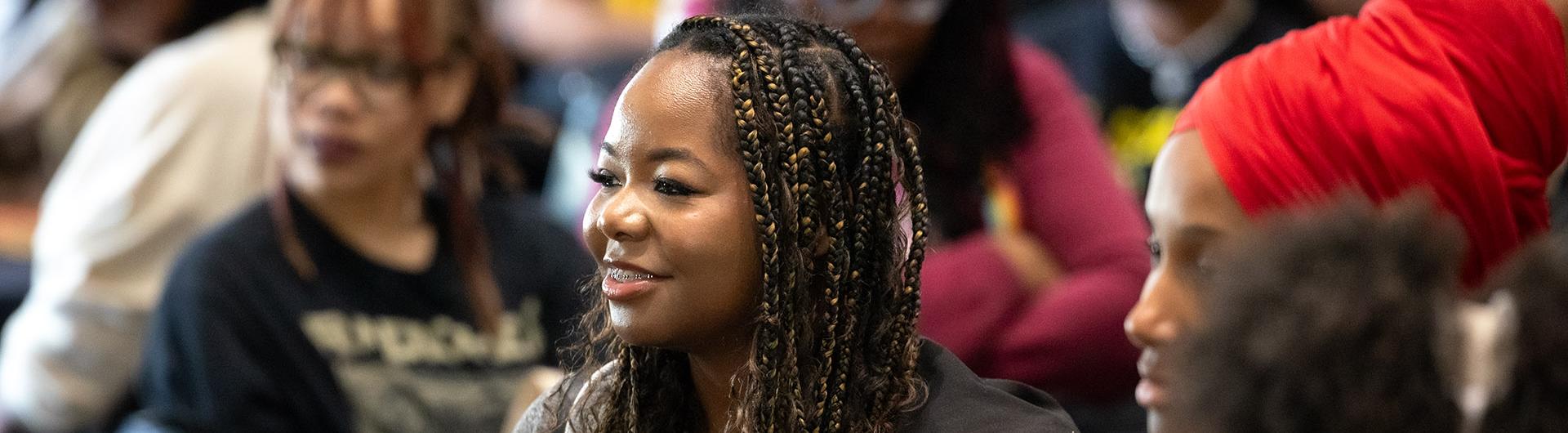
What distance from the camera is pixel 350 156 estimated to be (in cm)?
239

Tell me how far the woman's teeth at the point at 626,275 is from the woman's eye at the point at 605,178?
79mm

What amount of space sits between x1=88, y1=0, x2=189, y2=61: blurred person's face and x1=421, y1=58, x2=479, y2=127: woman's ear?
0.86 m

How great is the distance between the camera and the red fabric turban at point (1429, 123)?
1473mm

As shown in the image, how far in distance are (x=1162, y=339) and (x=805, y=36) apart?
1.37 ft

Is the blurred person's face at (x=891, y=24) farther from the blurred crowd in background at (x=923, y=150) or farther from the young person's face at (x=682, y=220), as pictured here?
the young person's face at (x=682, y=220)

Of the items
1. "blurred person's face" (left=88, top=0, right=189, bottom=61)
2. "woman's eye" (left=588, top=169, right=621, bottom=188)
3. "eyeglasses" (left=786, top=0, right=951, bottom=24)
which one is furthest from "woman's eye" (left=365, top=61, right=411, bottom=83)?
"woman's eye" (left=588, top=169, right=621, bottom=188)

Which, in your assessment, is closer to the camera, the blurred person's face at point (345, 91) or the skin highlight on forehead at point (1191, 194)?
the skin highlight on forehead at point (1191, 194)

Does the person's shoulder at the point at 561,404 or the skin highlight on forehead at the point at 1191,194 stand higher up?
the skin highlight on forehead at the point at 1191,194

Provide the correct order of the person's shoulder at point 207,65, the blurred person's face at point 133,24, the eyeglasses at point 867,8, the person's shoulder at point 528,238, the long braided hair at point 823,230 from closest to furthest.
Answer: the long braided hair at point 823,230 → the eyeglasses at point 867,8 → the person's shoulder at point 528,238 → the person's shoulder at point 207,65 → the blurred person's face at point 133,24

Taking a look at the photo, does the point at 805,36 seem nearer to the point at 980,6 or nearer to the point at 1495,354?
the point at 1495,354

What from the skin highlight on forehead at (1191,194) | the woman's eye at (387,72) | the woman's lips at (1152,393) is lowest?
the woman's lips at (1152,393)

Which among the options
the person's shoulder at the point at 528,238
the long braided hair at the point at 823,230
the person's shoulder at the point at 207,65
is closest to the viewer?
the long braided hair at the point at 823,230

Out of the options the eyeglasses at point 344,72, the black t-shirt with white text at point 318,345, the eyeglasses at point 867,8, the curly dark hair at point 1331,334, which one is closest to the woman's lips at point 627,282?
the curly dark hair at point 1331,334

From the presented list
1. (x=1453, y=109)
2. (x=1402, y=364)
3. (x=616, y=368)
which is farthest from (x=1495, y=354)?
(x=616, y=368)
